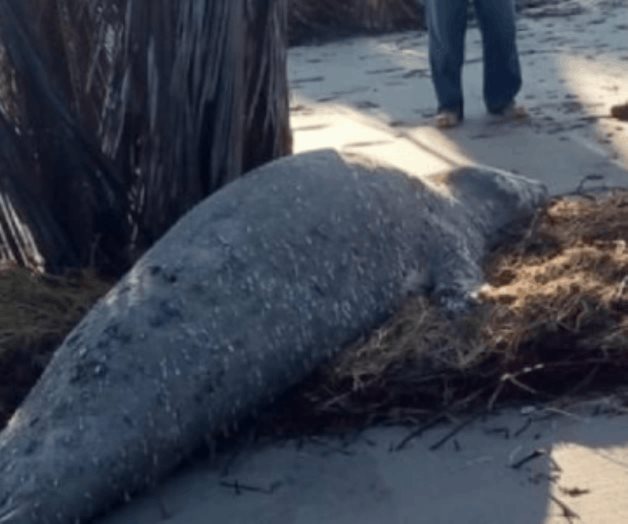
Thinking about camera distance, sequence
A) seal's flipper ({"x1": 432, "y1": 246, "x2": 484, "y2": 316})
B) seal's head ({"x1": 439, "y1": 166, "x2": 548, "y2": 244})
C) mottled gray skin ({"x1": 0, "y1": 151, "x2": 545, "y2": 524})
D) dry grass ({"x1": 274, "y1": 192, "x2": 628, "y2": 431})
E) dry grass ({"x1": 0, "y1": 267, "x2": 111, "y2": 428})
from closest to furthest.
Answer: mottled gray skin ({"x1": 0, "y1": 151, "x2": 545, "y2": 524}) < dry grass ({"x1": 274, "y1": 192, "x2": 628, "y2": 431}) < dry grass ({"x1": 0, "y1": 267, "x2": 111, "y2": 428}) < seal's flipper ({"x1": 432, "y1": 246, "x2": 484, "y2": 316}) < seal's head ({"x1": 439, "y1": 166, "x2": 548, "y2": 244})

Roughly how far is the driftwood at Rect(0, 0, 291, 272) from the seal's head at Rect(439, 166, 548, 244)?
73cm

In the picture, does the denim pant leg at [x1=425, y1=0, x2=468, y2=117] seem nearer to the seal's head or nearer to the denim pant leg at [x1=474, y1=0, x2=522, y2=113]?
the denim pant leg at [x1=474, y1=0, x2=522, y2=113]

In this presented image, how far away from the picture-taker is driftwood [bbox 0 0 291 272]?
533 cm

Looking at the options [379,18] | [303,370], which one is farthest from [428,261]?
[379,18]

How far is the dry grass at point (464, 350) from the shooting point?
440 cm

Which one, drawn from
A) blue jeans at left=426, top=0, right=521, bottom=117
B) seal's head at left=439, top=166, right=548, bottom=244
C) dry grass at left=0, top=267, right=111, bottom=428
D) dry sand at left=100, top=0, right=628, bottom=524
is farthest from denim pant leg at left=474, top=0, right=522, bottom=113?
dry sand at left=100, top=0, right=628, bottom=524

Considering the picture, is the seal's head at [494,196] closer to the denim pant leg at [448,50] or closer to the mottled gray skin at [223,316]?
the mottled gray skin at [223,316]

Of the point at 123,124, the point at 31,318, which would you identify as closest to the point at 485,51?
the point at 123,124

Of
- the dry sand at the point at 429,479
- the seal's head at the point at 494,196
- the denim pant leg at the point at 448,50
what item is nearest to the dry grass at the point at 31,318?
the dry sand at the point at 429,479

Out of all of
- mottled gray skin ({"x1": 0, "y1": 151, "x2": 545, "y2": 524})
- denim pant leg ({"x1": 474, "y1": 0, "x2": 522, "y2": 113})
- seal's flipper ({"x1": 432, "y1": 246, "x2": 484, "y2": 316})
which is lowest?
denim pant leg ({"x1": 474, "y1": 0, "x2": 522, "y2": 113})

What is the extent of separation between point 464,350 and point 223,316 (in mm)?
611

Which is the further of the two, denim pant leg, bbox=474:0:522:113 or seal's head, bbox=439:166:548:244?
denim pant leg, bbox=474:0:522:113

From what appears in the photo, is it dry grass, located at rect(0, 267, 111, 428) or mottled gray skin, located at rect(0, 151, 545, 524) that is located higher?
mottled gray skin, located at rect(0, 151, 545, 524)

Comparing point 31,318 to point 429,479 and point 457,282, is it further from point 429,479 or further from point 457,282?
point 429,479
